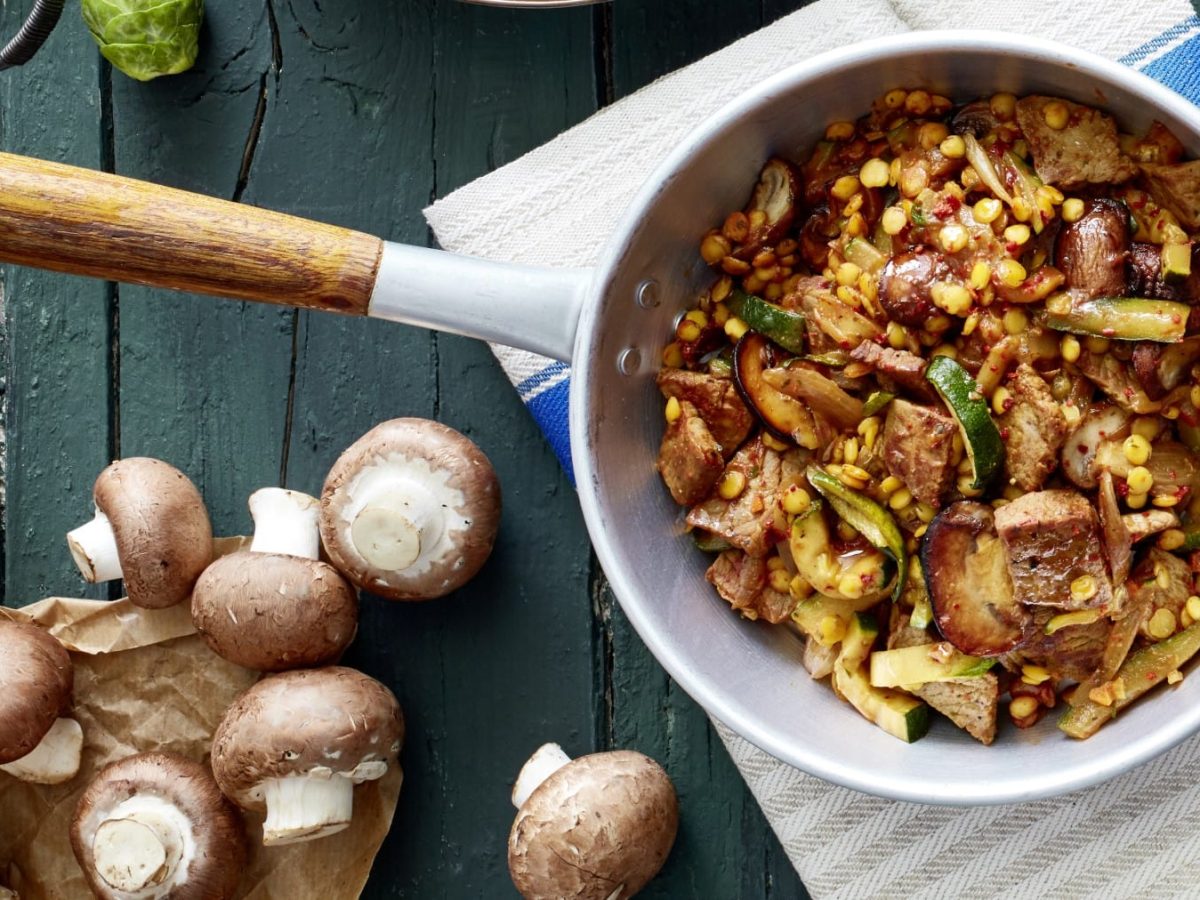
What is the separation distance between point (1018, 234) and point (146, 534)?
7.08 ft

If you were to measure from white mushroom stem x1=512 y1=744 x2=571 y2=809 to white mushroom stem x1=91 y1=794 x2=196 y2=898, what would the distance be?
2.74 ft

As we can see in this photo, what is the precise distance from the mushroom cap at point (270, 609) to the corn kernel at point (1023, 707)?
1.62 meters

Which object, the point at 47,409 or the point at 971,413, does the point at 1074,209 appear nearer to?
the point at 971,413

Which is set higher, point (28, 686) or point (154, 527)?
point (154, 527)

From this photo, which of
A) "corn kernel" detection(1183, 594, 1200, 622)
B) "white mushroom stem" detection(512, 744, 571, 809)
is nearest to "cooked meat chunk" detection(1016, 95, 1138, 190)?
"corn kernel" detection(1183, 594, 1200, 622)

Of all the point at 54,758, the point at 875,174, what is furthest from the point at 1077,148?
the point at 54,758

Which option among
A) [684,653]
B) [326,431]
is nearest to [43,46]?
[326,431]

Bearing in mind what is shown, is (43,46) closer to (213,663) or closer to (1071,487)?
(213,663)

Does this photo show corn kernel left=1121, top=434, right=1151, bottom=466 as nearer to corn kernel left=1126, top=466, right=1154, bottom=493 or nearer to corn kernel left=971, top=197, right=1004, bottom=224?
corn kernel left=1126, top=466, right=1154, bottom=493

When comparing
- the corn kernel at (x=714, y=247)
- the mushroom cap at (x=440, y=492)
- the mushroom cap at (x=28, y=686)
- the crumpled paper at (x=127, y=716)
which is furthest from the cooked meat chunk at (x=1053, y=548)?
the mushroom cap at (x=28, y=686)

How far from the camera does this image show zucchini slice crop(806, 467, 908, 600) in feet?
8.34

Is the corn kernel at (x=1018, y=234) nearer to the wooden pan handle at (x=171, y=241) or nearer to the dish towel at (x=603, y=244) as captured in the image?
the dish towel at (x=603, y=244)

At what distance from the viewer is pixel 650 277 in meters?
2.70

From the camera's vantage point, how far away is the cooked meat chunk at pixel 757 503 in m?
2.67
